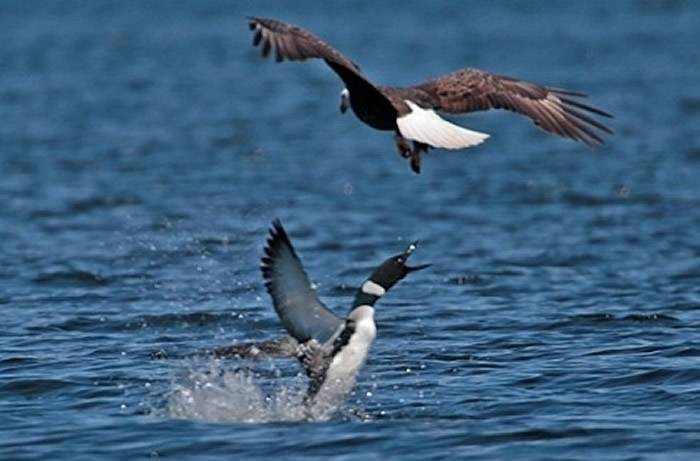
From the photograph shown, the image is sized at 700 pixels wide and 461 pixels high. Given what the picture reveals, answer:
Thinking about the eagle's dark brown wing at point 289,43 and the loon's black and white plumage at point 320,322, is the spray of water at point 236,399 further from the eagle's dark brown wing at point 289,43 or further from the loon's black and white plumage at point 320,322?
the eagle's dark brown wing at point 289,43

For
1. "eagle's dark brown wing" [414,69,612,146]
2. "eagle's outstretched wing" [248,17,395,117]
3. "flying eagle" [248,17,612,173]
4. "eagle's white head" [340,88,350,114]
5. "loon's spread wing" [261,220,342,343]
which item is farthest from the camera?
"eagle's dark brown wing" [414,69,612,146]

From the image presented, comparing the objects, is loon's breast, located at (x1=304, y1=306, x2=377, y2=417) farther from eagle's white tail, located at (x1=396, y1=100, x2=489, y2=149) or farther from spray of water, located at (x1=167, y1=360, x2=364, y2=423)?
eagle's white tail, located at (x1=396, y1=100, x2=489, y2=149)

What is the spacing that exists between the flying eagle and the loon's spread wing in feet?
3.02

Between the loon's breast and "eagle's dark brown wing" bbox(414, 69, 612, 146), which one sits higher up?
"eagle's dark brown wing" bbox(414, 69, 612, 146)

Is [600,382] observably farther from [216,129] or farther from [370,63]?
[370,63]

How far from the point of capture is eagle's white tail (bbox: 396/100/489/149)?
29.2ft

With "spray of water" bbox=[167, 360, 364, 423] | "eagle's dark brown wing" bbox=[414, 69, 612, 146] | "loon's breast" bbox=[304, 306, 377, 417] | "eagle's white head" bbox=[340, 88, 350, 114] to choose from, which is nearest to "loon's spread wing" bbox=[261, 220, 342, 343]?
"loon's breast" bbox=[304, 306, 377, 417]

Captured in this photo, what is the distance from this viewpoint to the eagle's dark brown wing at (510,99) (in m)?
9.73

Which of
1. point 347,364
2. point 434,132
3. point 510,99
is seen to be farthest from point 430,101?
point 347,364

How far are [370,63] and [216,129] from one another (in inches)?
391

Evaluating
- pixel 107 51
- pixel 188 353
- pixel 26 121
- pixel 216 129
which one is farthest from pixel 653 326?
pixel 107 51

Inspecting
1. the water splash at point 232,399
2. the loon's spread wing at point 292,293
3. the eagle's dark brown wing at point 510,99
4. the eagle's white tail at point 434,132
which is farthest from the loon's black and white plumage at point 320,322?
the eagle's dark brown wing at point 510,99

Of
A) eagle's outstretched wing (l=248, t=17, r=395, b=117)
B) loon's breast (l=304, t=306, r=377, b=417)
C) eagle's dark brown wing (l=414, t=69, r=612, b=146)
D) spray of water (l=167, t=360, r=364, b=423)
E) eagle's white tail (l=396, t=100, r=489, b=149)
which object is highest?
eagle's outstretched wing (l=248, t=17, r=395, b=117)

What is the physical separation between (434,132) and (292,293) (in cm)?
123
